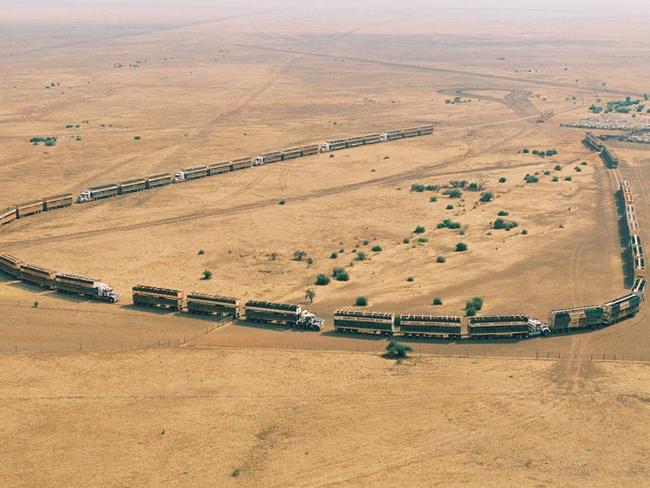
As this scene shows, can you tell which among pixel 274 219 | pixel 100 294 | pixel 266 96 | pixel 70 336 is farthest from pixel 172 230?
pixel 266 96

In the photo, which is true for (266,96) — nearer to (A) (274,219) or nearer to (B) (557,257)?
(A) (274,219)

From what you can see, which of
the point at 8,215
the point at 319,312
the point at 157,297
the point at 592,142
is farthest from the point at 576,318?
the point at 592,142

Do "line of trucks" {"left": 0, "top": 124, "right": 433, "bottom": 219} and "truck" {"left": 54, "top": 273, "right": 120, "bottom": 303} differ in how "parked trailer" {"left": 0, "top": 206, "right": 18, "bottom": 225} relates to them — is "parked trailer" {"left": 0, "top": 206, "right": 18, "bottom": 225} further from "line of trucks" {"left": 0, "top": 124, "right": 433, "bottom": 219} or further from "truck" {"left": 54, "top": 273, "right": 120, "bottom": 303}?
"truck" {"left": 54, "top": 273, "right": 120, "bottom": 303}

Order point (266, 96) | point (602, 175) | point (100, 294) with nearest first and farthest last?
point (100, 294)
point (602, 175)
point (266, 96)

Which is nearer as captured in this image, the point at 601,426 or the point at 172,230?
the point at 601,426

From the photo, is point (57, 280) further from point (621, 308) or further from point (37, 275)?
point (621, 308)

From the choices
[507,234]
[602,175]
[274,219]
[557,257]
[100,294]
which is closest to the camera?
[100,294]
